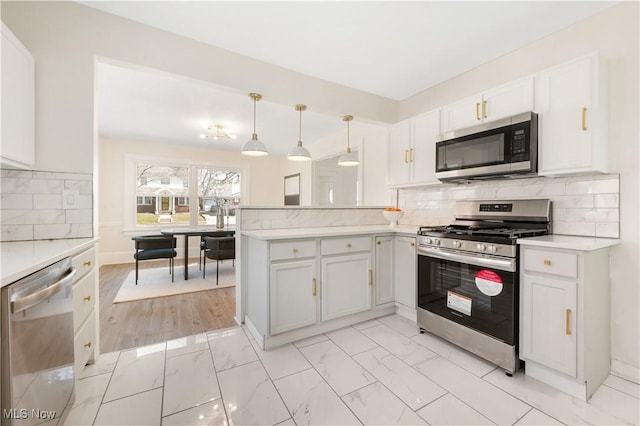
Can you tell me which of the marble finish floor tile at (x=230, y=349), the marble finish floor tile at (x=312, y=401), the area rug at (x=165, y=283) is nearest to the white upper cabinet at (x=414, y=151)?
the marble finish floor tile at (x=312, y=401)

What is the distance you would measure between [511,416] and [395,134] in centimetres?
269

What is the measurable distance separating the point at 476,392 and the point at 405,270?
Result: 47.6 inches

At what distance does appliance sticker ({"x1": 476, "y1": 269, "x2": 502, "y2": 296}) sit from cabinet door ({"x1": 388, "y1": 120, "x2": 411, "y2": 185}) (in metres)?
1.38

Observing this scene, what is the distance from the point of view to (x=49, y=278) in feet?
3.77

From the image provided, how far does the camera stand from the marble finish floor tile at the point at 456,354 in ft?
6.34

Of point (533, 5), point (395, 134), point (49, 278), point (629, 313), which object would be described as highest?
point (533, 5)

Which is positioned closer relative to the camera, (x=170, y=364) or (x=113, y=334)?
(x=170, y=364)

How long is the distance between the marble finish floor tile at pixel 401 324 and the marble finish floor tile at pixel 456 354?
85 millimetres

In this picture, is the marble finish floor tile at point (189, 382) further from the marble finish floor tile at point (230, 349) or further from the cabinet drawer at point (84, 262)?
the cabinet drawer at point (84, 262)

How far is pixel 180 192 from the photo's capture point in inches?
239

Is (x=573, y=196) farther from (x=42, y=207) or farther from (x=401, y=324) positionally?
(x=42, y=207)

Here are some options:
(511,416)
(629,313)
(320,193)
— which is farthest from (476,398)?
(320,193)

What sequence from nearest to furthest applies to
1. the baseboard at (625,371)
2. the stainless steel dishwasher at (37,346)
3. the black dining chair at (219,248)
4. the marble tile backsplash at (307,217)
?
1. the stainless steel dishwasher at (37,346)
2. the baseboard at (625,371)
3. the marble tile backsplash at (307,217)
4. the black dining chair at (219,248)

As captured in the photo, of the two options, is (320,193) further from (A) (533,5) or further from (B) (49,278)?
(B) (49,278)
